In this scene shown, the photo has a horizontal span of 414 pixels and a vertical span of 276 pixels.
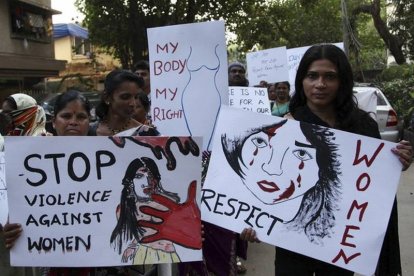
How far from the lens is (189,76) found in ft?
10.8

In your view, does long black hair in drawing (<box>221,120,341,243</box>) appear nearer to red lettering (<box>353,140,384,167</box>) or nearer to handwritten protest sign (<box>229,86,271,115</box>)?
red lettering (<box>353,140,384,167</box>)

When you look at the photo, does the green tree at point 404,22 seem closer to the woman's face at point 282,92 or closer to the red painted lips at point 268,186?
the woman's face at point 282,92

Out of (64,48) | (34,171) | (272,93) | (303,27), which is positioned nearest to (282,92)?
(272,93)

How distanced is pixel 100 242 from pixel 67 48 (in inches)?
1313

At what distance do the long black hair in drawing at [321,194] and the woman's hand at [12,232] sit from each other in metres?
1.13

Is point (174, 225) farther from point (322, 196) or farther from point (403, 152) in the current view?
point (403, 152)

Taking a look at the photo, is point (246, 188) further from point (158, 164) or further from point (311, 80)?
point (311, 80)

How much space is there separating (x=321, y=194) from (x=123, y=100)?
141 centimetres

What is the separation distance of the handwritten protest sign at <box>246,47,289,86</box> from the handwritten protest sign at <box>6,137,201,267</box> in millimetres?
4825

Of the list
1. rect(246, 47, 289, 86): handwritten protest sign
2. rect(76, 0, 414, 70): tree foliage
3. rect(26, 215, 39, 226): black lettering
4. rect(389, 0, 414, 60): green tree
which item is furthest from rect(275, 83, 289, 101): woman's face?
rect(389, 0, 414, 60): green tree

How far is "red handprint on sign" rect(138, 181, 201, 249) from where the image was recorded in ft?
6.90

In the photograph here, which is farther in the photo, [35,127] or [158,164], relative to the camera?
[35,127]

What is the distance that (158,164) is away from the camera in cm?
211

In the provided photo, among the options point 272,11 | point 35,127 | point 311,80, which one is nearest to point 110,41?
point 272,11
